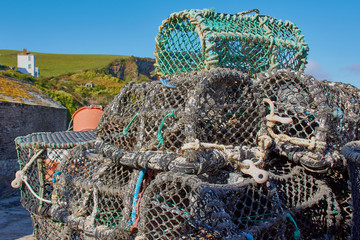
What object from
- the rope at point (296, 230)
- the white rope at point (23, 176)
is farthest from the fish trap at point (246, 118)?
the white rope at point (23, 176)

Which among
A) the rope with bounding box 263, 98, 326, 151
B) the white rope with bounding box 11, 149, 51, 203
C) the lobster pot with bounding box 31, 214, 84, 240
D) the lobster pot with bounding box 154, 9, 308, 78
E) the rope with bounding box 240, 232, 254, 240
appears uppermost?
the lobster pot with bounding box 154, 9, 308, 78

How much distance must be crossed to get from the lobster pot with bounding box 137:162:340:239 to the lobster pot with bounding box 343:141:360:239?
0.44ft

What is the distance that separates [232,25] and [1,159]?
243 inches

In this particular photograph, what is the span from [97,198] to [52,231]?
28.1 inches

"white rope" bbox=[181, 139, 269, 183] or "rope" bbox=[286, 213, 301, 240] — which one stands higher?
"white rope" bbox=[181, 139, 269, 183]

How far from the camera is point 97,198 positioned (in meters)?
1.96

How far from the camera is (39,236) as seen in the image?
2.66 metres

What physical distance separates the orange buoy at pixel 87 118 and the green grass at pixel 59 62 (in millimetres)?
42204

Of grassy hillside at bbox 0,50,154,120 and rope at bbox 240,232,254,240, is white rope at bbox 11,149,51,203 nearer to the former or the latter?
rope at bbox 240,232,254,240

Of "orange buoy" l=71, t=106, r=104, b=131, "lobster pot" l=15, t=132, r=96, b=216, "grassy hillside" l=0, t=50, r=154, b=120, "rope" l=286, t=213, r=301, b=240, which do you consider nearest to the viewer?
"rope" l=286, t=213, r=301, b=240

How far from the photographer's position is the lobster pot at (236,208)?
1428 millimetres

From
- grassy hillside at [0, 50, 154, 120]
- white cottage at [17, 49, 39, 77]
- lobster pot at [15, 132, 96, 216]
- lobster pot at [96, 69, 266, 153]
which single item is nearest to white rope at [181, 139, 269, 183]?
lobster pot at [96, 69, 266, 153]

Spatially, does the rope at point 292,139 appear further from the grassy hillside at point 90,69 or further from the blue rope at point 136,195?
the grassy hillside at point 90,69

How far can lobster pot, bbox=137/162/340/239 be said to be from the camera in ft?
4.68
